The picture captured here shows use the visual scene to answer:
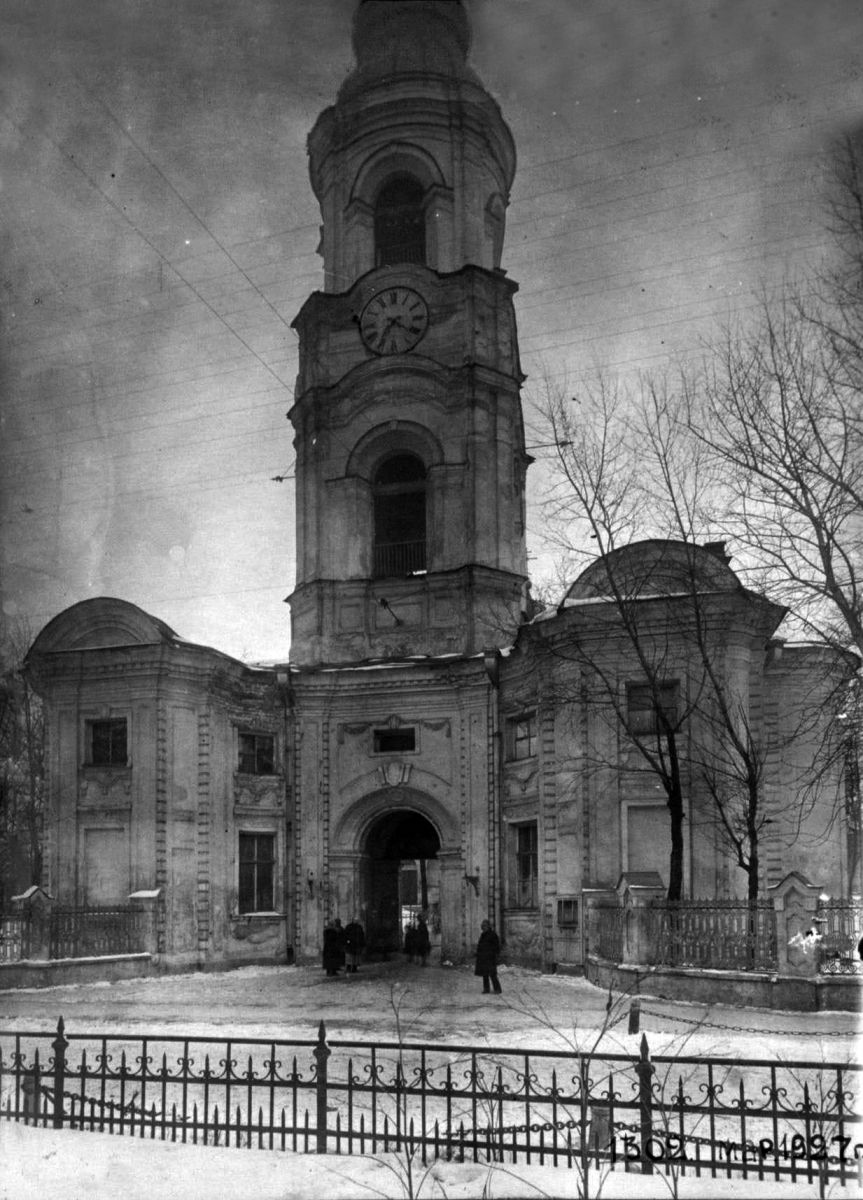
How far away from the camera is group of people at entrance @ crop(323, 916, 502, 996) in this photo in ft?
68.3

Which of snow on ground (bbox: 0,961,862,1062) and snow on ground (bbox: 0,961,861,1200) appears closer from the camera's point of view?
snow on ground (bbox: 0,961,861,1200)

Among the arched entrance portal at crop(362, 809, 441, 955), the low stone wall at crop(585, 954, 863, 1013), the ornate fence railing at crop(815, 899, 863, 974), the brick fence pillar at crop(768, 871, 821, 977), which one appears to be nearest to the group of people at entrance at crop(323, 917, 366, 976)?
the arched entrance portal at crop(362, 809, 441, 955)

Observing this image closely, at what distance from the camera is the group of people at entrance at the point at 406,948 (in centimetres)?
2083

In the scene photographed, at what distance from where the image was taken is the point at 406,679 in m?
27.2

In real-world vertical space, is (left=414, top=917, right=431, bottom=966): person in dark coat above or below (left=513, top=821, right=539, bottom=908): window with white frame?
below

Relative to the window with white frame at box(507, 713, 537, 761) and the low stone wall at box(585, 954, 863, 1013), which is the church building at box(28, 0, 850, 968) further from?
the low stone wall at box(585, 954, 863, 1013)

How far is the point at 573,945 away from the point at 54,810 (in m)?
10.9

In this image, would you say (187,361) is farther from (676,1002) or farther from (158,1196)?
(158,1196)

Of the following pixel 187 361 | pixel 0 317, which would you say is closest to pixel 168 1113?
pixel 0 317

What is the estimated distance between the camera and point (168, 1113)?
10.7 m

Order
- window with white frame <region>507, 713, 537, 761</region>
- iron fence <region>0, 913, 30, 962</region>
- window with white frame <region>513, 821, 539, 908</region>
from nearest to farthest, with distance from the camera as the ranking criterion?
iron fence <region>0, 913, 30, 962</region>, window with white frame <region>513, 821, 539, 908</region>, window with white frame <region>507, 713, 537, 761</region>

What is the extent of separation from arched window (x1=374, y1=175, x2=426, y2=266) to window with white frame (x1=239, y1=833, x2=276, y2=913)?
13.8m

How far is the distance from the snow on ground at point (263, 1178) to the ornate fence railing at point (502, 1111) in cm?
19

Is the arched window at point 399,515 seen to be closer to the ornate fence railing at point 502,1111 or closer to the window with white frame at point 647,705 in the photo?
the window with white frame at point 647,705
